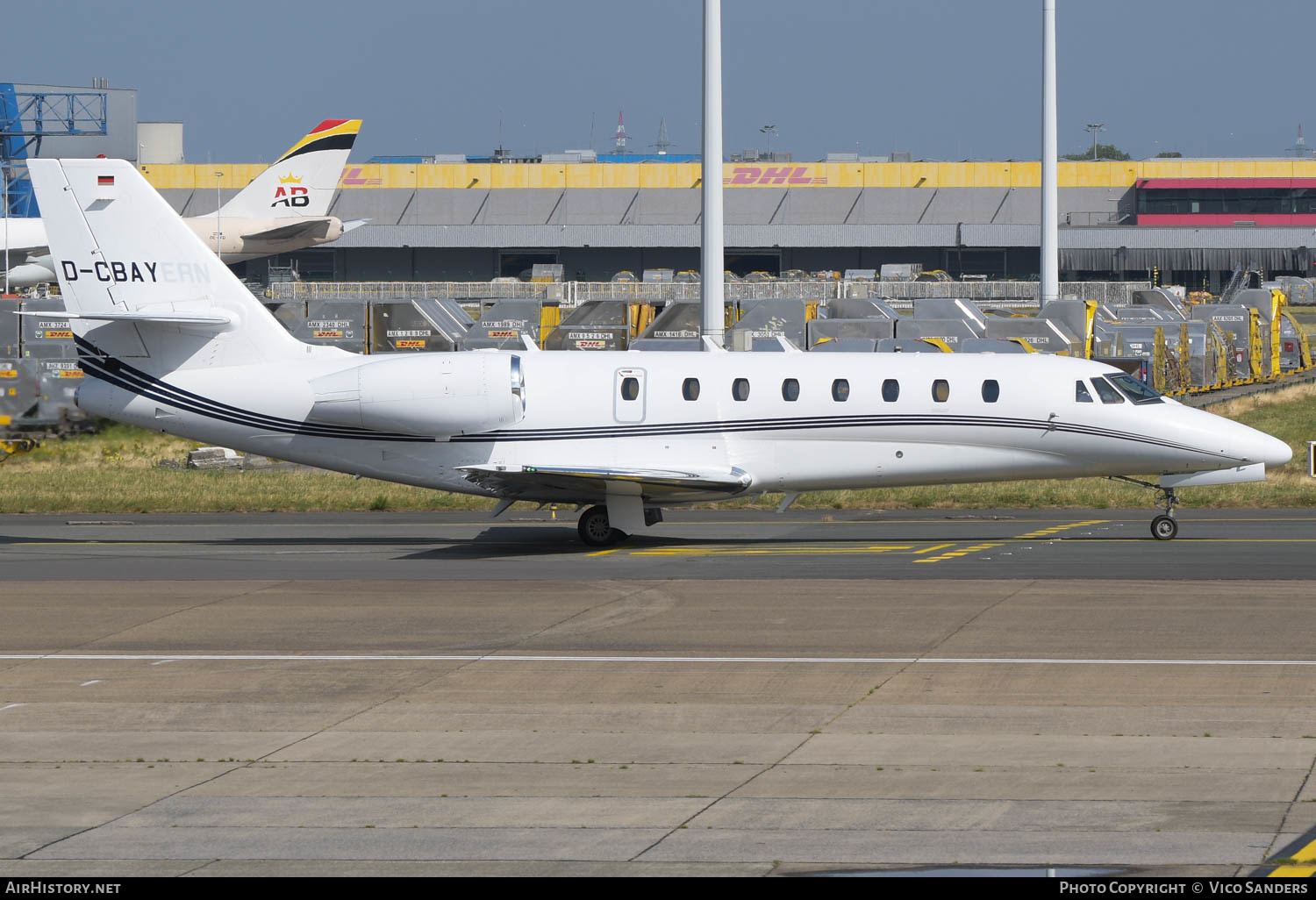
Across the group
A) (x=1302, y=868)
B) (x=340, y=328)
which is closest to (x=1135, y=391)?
(x=1302, y=868)

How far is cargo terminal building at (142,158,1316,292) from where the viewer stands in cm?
12075

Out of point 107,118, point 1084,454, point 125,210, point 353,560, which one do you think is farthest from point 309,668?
point 107,118

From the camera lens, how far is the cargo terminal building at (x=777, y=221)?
120750 mm

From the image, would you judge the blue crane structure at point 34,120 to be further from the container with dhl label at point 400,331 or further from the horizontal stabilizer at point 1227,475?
the horizontal stabilizer at point 1227,475

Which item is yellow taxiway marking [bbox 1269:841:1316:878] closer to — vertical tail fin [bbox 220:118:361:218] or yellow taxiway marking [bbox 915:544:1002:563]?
yellow taxiway marking [bbox 915:544:1002:563]

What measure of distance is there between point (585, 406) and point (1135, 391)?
8139 millimetres

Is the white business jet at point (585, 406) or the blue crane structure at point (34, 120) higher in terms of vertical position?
the blue crane structure at point (34, 120)

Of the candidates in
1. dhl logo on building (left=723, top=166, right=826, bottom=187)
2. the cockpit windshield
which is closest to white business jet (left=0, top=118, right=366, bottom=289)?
the cockpit windshield

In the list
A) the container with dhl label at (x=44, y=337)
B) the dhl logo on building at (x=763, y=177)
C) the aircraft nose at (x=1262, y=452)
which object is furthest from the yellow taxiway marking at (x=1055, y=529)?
the dhl logo on building at (x=763, y=177)

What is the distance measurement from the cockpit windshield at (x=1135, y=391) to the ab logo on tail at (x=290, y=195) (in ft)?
174

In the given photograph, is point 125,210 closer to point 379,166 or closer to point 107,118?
point 107,118

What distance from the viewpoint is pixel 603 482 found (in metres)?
23.1

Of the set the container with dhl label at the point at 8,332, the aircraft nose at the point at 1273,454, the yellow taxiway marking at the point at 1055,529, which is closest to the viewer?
the aircraft nose at the point at 1273,454

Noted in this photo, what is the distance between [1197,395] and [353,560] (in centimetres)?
3670
